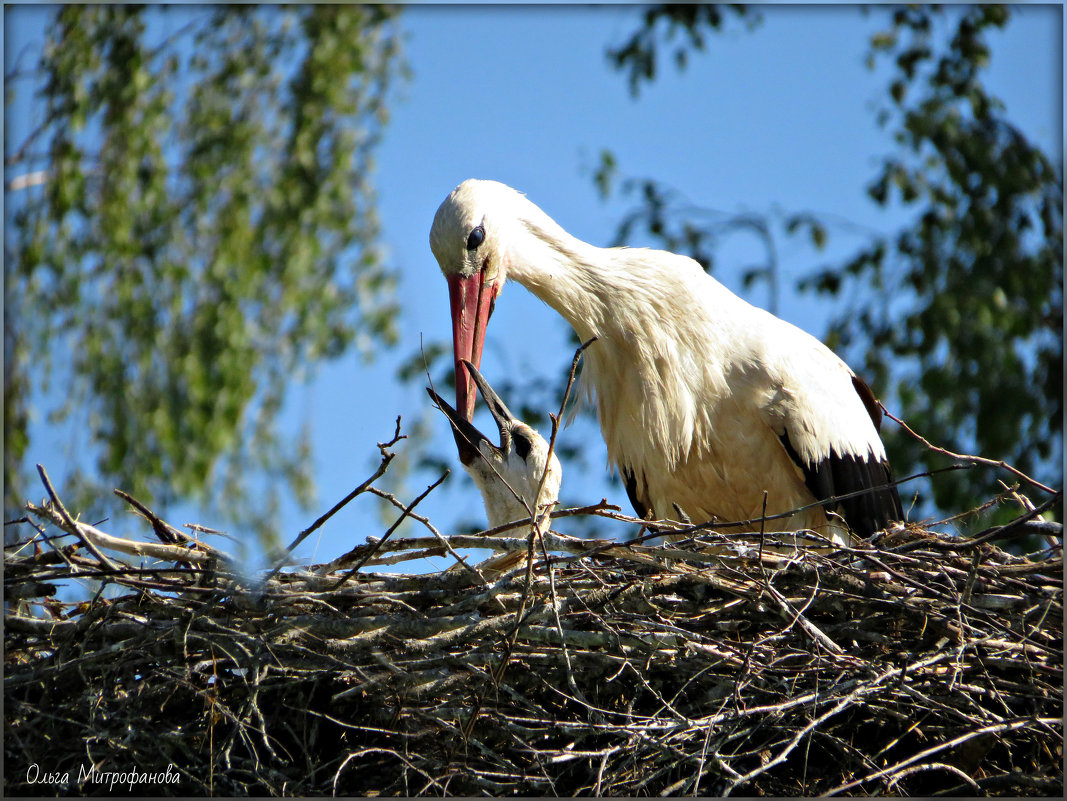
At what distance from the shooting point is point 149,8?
5.52 m

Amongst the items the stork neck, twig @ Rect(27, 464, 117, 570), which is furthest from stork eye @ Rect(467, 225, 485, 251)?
twig @ Rect(27, 464, 117, 570)

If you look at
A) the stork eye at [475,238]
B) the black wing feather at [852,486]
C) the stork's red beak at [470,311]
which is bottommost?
the black wing feather at [852,486]

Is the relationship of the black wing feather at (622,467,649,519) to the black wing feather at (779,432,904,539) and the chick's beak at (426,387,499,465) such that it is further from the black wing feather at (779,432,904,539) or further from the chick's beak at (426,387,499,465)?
the chick's beak at (426,387,499,465)

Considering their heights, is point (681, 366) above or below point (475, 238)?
below

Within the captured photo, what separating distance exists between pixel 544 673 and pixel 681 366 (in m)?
1.21

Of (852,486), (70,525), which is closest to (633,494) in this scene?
(852,486)

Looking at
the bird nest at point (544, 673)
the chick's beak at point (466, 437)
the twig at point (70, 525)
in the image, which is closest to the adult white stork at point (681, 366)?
the chick's beak at point (466, 437)

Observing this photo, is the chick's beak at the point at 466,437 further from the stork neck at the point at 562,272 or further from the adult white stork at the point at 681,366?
the stork neck at the point at 562,272

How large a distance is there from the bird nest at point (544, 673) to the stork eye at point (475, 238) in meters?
1.03

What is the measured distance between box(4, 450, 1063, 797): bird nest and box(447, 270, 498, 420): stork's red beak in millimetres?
884

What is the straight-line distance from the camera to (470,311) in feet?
10.8

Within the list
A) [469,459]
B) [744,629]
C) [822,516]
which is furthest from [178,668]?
[822,516]

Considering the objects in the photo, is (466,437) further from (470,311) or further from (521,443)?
(470,311)

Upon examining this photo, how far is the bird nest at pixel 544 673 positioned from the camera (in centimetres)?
239
